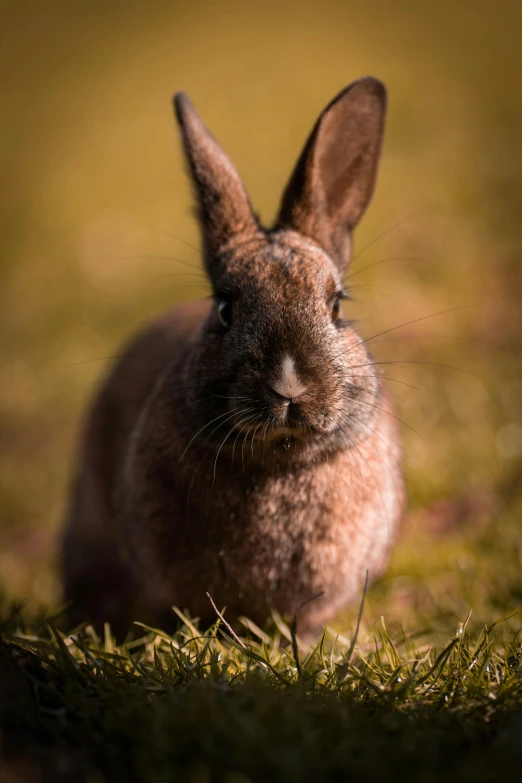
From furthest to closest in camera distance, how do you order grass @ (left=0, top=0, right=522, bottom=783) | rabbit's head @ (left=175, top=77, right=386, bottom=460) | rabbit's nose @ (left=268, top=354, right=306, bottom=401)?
1. rabbit's head @ (left=175, top=77, right=386, bottom=460)
2. rabbit's nose @ (left=268, top=354, right=306, bottom=401)
3. grass @ (left=0, top=0, right=522, bottom=783)

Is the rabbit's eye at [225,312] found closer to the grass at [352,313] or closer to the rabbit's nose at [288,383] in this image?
the grass at [352,313]

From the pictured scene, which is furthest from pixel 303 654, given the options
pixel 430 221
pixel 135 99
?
pixel 135 99

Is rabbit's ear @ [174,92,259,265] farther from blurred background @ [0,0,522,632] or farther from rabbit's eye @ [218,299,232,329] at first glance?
blurred background @ [0,0,522,632]

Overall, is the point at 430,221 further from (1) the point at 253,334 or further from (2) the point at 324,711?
(2) the point at 324,711

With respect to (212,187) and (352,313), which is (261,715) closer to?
(212,187)

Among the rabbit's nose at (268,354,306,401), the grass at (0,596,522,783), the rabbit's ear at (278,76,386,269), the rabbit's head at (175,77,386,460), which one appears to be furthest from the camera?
the rabbit's ear at (278,76,386,269)

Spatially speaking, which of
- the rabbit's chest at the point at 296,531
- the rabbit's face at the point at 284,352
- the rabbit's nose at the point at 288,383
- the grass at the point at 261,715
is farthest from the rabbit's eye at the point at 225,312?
the grass at the point at 261,715

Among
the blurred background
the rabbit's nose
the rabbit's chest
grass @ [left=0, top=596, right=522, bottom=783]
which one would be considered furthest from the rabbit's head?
the blurred background
